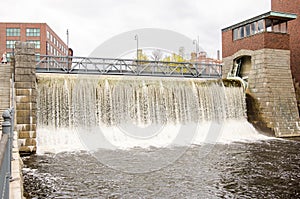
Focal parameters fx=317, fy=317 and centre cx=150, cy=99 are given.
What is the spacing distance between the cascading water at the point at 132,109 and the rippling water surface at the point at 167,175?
7.38 feet

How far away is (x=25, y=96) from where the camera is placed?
12.0 meters

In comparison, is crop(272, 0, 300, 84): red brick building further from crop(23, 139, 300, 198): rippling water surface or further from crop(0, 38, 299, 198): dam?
crop(23, 139, 300, 198): rippling water surface

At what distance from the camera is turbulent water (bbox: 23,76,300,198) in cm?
748

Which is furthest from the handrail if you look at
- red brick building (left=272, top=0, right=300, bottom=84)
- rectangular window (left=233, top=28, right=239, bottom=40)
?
red brick building (left=272, top=0, right=300, bottom=84)

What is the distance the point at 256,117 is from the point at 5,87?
1325cm

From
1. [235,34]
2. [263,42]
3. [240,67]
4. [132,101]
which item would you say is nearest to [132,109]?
[132,101]

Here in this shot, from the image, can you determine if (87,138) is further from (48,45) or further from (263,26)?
(48,45)

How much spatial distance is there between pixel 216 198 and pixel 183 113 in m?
9.86

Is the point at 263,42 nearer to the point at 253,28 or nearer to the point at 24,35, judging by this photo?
the point at 253,28

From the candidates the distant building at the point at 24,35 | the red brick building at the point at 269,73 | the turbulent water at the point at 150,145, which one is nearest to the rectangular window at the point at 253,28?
the red brick building at the point at 269,73

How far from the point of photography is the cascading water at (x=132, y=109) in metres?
13.5

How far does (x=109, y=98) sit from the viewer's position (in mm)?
14898

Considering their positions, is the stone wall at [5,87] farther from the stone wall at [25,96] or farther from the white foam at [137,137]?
the white foam at [137,137]

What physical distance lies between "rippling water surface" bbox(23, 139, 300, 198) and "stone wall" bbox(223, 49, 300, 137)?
5922 millimetres
